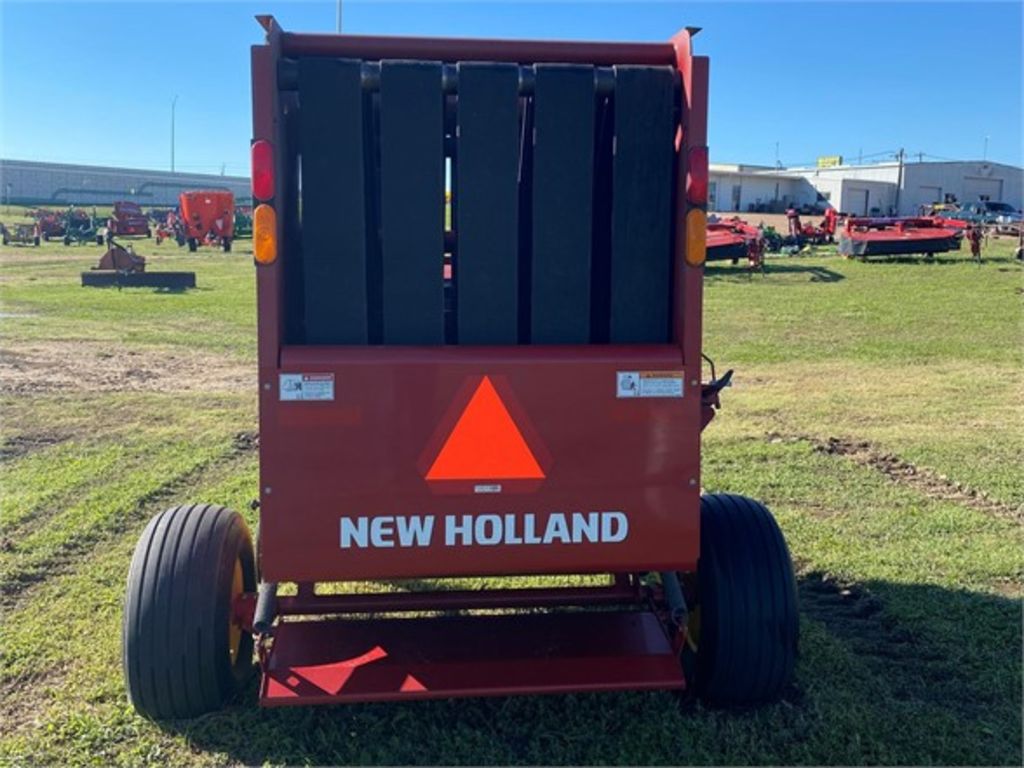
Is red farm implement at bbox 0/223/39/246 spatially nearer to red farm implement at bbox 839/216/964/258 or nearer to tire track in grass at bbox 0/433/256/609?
red farm implement at bbox 839/216/964/258

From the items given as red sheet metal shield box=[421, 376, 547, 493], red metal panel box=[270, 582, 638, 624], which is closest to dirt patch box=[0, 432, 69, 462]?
red metal panel box=[270, 582, 638, 624]

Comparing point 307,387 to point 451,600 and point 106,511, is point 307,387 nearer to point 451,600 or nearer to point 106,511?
point 451,600

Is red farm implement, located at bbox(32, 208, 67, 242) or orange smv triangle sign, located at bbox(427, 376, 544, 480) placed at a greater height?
red farm implement, located at bbox(32, 208, 67, 242)

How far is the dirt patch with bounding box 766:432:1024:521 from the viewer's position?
6387 millimetres

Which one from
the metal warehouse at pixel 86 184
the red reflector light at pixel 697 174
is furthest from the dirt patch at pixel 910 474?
the metal warehouse at pixel 86 184

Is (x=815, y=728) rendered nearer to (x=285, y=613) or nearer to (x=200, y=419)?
(x=285, y=613)

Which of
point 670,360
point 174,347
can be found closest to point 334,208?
point 670,360

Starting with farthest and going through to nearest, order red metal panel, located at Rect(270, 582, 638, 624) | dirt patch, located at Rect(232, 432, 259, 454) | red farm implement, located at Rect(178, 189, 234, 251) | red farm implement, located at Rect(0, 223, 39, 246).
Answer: red farm implement, located at Rect(0, 223, 39, 246) < red farm implement, located at Rect(178, 189, 234, 251) < dirt patch, located at Rect(232, 432, 259, 454) < red metal panel, located at Rect(270, 582, 638, 624)

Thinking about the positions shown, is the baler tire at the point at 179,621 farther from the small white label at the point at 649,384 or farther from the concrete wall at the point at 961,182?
the concrete wall at the point at 961,182

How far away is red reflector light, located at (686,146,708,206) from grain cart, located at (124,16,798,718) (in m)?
0.01

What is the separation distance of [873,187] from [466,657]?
9019 centimetres

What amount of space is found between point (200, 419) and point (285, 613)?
16.8 ft

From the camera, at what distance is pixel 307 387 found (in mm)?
3363

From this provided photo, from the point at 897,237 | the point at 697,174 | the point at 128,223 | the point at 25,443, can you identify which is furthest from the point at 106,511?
the point at 128,223
